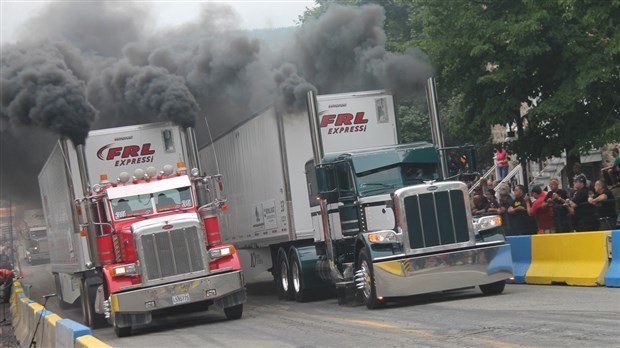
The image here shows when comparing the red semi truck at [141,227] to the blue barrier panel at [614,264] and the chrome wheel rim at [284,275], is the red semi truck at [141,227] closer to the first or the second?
the chrome wheel rim at [284,275]

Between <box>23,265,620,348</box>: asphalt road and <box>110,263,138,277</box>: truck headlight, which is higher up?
<box>110,263,138,277</box>: truck headlight

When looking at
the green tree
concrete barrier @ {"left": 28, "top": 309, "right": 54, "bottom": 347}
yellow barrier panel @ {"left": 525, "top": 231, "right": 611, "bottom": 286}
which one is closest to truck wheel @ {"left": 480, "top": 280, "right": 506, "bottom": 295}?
yellow barrier panel @ {"left": 525, "top": 231, "right": 611, "bottom": 286}

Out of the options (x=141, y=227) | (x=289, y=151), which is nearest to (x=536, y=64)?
(x=289, y=151)

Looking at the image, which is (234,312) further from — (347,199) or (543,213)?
(543,213)

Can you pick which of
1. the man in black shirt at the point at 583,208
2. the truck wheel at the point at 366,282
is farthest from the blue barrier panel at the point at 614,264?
the man in black shirt at the point at 583,208

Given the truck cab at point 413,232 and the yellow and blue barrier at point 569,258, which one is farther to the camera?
the truck cab at point 413,232

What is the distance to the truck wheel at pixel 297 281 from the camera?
→ 20.4 m

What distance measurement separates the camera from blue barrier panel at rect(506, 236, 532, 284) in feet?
62.3

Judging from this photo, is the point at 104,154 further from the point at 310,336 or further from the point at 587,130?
the point at 587,130

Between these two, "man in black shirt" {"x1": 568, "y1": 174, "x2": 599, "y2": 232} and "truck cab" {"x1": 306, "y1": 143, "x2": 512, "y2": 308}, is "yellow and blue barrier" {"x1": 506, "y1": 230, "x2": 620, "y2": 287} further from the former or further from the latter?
"man in black shirt" {"x1": 568, "y1": 174, "x2": 599, "y2": 232}

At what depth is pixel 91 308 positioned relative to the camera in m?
20.1

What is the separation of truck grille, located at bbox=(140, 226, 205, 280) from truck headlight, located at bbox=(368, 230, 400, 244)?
324 centimetres

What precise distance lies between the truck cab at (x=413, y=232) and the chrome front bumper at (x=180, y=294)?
6.72ft

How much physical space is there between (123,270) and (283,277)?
5.38m
